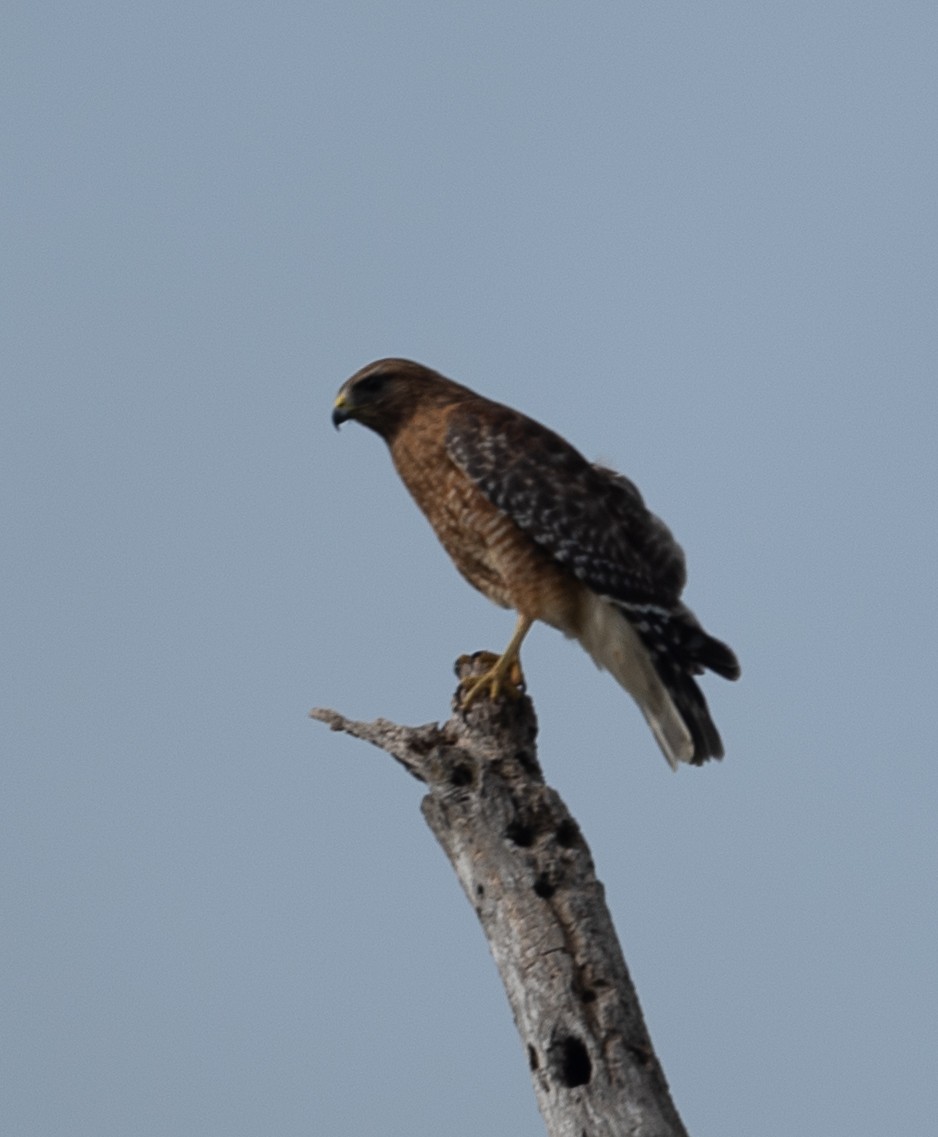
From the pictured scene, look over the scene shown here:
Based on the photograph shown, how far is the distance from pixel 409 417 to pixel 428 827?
241 centimetres

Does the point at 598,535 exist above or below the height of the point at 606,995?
above

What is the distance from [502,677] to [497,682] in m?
0.09

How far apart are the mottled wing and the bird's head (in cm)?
28

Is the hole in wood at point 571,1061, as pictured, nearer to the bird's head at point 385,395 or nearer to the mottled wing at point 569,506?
the mottled wing at point 569,506

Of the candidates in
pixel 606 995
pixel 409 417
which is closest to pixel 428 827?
pixel 606 995

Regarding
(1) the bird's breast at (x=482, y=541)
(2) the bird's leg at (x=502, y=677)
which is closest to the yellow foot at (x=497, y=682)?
(2) the bird's leg at (x=502, y=677)

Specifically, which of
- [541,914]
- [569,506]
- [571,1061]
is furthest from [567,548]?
[571,1061]

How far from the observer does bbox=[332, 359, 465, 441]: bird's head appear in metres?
8.03

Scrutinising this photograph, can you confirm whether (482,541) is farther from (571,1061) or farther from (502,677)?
(571,1061)

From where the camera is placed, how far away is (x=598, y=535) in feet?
24.6

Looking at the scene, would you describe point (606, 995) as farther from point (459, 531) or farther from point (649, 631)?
point (459, 531)

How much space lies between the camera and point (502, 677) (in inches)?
261

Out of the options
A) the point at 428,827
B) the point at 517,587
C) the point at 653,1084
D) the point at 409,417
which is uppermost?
the point at 409,417

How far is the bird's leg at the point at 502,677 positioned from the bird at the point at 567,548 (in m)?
0.08
